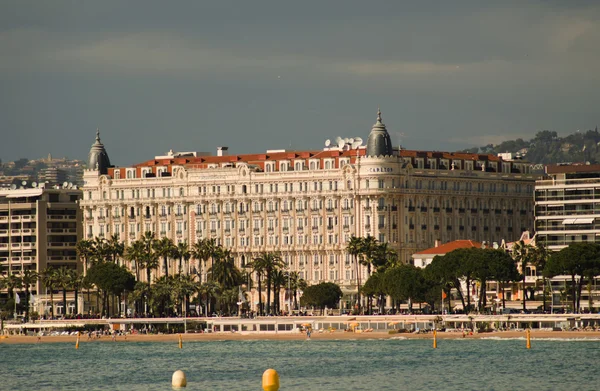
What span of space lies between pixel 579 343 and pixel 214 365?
43.2 metres

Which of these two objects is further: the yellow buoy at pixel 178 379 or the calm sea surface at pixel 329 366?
the calm sea surface at pixel 329 366

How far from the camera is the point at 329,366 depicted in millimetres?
158125

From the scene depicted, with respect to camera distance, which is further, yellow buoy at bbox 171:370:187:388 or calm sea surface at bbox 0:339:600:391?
calm sea surface at bbox 0:339:600:391

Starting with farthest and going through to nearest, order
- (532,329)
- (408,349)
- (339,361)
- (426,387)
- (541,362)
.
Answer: (532,329)
(408,349)
(339,361)
(541,362)
(426,387)

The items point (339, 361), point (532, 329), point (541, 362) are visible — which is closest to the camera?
point (541, 362)

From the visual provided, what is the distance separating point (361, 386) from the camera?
447 ft

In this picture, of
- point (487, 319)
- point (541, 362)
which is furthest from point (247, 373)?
point (487, 319)

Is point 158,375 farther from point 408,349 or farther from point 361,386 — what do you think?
point 408,349

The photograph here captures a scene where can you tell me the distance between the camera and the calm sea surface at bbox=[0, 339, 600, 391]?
454ft

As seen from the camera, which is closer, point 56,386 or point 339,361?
point 56,386

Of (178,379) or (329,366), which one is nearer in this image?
(178,379)

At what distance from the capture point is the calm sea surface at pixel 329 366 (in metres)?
138

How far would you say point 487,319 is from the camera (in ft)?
649

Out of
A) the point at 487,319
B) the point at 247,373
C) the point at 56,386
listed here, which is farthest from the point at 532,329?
the point at 56,386
